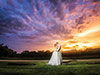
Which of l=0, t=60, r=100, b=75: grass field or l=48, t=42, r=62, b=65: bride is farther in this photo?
l=48, t=42, r=62, b=65: bride

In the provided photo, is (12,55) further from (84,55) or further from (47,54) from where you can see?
(84,55)

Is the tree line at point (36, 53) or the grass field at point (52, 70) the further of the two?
the tree line at point (36, 53)

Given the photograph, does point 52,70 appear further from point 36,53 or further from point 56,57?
point 36,53

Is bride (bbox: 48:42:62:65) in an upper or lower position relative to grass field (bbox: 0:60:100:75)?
upper

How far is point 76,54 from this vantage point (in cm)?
2644

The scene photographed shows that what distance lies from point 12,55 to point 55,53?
2106 centimetres

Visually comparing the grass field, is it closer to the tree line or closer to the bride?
the bride

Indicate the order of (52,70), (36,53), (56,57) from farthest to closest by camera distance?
(36,53), (56,57), (52,70)

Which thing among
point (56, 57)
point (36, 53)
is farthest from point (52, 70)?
point (36, 53)

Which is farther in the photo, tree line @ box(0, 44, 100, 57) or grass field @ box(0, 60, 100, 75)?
tree line @ box(0, 44, 100, 57)

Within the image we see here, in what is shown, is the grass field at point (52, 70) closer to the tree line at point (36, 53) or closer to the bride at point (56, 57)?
the bride at point (56, 57)

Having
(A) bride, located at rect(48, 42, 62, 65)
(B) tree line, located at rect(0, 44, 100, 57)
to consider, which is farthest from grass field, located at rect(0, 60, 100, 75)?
(B) tree line, located at rect(0, 44, 100, 57)

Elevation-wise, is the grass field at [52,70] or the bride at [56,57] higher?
the bride at [56,57]

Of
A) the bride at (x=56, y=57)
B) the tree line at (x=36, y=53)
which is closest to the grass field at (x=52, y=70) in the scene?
the bride at (x=56, y=57)
